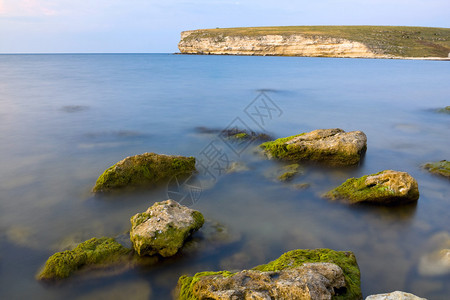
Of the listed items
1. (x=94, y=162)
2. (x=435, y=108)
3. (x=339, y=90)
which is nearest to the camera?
(x=94, y=162)

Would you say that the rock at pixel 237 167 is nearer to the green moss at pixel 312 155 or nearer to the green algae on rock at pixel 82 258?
the green moss at pixel 312 155

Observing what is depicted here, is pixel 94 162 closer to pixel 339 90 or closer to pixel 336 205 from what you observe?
pixel 336 205

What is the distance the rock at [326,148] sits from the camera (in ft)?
30.0

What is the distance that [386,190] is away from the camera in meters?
6.82

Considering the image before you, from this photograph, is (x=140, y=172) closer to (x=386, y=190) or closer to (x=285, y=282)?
(x=285, y=282)

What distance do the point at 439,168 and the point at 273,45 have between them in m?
90.9

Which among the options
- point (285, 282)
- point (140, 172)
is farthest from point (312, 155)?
point (285, 282)

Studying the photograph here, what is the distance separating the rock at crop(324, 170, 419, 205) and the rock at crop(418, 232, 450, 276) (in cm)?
106

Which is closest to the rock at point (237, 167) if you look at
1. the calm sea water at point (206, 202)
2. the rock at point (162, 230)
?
the calm sea water at point (206, 202)

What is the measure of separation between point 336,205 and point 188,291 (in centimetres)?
429

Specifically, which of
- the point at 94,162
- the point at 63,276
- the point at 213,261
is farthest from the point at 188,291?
the point at 94,162

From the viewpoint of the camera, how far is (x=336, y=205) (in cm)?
714

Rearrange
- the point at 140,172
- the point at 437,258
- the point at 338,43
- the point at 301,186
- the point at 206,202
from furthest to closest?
the point at 338,43
the point at 301,186
the point at 140,172
the point at 206,202
the point at 437,258

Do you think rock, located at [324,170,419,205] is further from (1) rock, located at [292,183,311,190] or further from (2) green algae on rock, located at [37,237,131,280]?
(2) green algae on rock, located at [37,237,131,280]
